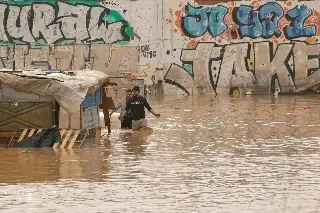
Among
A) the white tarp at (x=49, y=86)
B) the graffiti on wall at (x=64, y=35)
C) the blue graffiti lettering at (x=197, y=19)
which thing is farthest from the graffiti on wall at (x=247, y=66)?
the white tarp at (x=49, y=86)

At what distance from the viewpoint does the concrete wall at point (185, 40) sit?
161 ft

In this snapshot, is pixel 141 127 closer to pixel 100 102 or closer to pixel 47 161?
pixel 100 102

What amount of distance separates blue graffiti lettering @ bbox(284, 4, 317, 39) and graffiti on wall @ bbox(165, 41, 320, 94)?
475 millimetres

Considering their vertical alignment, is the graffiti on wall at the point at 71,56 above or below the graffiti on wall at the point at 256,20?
below

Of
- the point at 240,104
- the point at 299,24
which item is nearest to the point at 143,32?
the point at 299,24

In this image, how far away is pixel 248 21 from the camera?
49250 mm

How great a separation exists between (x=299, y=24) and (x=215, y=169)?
3208 cm

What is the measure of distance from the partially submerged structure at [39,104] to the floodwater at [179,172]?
3.06 feet

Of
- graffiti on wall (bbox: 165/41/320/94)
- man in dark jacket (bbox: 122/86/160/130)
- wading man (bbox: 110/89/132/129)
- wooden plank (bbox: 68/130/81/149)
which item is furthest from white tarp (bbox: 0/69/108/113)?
graffiti on wall (bbox: 165/41/320/94)

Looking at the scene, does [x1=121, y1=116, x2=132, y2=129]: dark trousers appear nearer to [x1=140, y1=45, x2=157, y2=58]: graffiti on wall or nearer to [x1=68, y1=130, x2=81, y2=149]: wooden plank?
[x1=68, y1=130, x2=81, y2=149]: wooden plank

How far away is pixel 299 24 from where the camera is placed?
4928 cm

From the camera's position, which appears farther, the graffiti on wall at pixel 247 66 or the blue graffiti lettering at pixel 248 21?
the blue graffiti lettering at pixel 248 21

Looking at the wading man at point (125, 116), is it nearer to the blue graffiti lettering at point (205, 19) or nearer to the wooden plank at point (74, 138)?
the wooden plank at point (74, 138)

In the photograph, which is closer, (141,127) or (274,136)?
(274,136)
